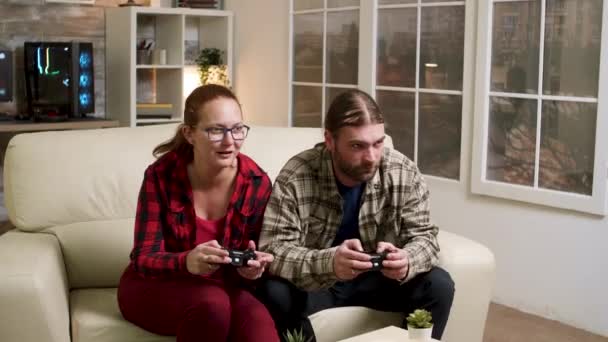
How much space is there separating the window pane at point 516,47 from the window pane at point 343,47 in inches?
40.4

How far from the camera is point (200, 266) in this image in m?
2.28

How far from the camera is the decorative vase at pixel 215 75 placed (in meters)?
5.88

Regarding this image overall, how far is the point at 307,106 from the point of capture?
5324 mm

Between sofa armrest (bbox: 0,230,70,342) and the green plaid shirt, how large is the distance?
58 cm

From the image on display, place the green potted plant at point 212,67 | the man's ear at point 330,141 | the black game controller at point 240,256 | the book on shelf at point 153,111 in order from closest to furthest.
→ the black game controller at point 240,256 → the man's ear at point 330,141 → the book on shelf at point 153,111 → the green potted plant at point 212,67

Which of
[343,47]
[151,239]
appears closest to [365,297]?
[151,239]

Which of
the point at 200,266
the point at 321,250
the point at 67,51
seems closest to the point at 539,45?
the point at 321,250

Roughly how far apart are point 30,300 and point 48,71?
3.27 m

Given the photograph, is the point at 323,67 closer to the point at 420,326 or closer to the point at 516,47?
the point at 516,47

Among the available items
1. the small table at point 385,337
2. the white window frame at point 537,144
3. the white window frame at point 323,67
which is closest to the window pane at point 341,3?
the white window frame at point 323,67

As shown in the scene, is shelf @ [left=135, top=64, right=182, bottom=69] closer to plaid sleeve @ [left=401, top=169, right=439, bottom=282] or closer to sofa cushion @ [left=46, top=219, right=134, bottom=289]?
sofa cushion @ [left=46, top=219, right=134, bottom=289]

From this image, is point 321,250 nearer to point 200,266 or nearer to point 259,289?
point 259,289

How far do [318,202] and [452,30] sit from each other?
6.24 ft

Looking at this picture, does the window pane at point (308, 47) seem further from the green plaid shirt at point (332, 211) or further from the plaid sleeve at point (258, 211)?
the plaid sleeve at point (258, 211)
